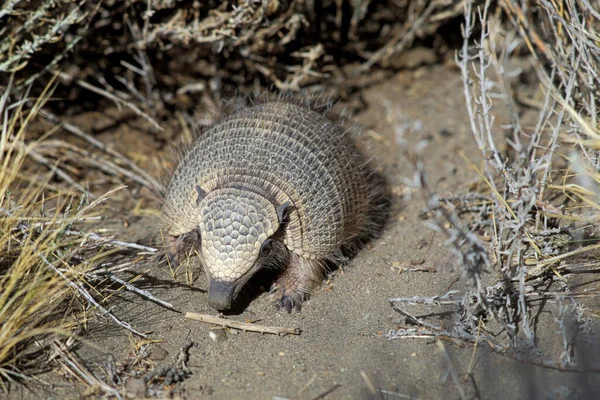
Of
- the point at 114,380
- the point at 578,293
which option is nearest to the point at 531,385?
the point at 578,293

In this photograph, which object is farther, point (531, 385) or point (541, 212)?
point (541, 212)

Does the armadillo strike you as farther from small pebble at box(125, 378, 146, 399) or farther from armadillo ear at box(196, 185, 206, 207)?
small pebble at box(125, 378, 146, 399)

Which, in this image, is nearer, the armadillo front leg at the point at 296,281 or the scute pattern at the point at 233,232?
the scute pattern at the point at 233,232

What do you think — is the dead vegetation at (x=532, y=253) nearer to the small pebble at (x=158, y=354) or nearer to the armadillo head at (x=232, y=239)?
the armadillo head at (x=232, y=239)

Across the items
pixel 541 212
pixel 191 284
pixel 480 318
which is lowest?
pixel 191 284

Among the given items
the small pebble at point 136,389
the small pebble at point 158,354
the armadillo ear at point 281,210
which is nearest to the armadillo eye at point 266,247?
the armadillo ear at point 281,210

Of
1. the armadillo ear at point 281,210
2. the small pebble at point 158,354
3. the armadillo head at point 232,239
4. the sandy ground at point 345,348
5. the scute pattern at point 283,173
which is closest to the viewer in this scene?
the sandy ground at point 345,348

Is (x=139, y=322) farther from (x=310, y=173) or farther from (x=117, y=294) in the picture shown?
(x=310, y=173)
